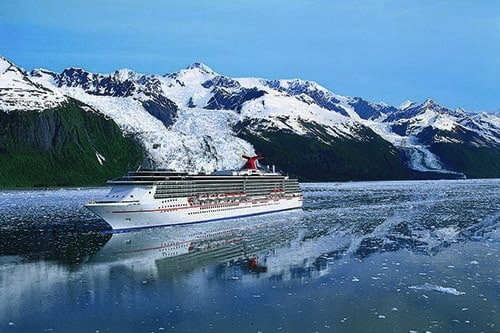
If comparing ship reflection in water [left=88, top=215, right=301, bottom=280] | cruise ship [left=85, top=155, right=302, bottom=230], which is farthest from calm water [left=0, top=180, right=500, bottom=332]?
cruise ship [left=85, top=155, right=302, bottom=230]

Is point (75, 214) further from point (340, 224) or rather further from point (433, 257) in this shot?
point (433, 257)

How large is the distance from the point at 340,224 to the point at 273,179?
4014 cm

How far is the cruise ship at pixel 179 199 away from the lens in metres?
82.1

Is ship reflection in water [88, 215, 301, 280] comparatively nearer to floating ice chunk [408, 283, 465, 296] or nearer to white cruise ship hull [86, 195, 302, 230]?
white cruise ship hull [86, 195, 302, 230]

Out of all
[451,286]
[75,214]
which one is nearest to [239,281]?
[451,286]

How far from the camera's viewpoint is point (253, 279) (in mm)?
46000

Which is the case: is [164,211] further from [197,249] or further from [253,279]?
[253,279]

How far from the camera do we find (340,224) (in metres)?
86.2

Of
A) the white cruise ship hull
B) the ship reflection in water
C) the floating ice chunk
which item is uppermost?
the white cruise ship hull

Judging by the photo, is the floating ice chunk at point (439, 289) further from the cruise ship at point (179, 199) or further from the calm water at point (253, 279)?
the cruise ship at point (179, 199)

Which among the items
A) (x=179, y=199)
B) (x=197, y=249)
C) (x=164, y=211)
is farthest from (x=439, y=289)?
(x=179, y=199)

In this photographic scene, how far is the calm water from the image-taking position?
33.8 m

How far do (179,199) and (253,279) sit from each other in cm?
4642

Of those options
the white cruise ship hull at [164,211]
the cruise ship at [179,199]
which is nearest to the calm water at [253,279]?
the white cruise ship hull at [164,211]
